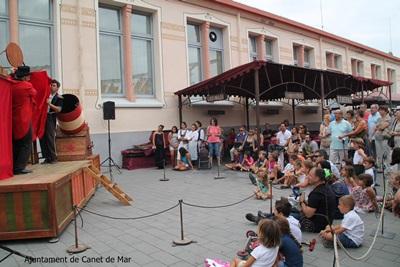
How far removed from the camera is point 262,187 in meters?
7.68

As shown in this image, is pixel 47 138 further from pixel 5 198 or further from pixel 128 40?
pixel 128 40

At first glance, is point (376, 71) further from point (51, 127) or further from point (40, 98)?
point (40, 98)

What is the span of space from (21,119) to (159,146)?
680 centimetres

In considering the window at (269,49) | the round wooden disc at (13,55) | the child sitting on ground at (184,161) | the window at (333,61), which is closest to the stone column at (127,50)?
the child sitting on ground at (184,161)

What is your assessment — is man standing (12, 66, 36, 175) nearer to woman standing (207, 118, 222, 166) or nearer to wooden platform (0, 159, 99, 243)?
wooden platform (0, 159, 99, 243)

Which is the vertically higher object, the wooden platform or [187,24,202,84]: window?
[187,24,202,84]: window

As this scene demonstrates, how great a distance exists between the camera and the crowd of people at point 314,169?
13.0ft

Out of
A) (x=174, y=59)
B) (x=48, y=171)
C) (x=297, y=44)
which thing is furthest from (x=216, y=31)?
(x=48, y=171)

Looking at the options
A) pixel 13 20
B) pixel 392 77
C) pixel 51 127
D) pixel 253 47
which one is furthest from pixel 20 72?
pixel 392 77

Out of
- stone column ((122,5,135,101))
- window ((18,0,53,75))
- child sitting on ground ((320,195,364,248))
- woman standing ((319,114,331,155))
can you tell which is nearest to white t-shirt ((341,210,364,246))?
child sitting on ground ((320,195,364,248))

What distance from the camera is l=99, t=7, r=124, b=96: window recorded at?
→ 43.3 feet

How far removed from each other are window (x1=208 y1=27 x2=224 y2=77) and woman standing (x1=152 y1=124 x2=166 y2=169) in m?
5.22

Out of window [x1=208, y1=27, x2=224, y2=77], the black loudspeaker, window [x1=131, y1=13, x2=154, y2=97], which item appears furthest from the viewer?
window [x1=208, y1=27, x2=224, y2=77]

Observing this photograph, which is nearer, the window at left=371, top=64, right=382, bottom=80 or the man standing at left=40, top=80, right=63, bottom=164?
the man standing at left=40, top=80, right=63, bottom=164
